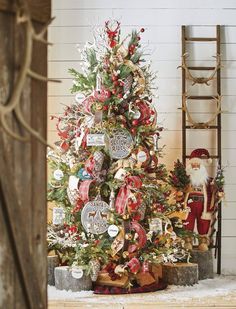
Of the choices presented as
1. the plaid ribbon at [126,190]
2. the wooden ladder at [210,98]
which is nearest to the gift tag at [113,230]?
the plaid ribbon at [126,190]

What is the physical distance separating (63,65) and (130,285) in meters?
2.28

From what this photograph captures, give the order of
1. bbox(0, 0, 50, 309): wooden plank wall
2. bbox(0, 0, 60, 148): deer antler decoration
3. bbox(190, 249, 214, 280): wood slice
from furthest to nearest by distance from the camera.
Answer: bbox(190, 249, 214, 280): wood slice
bbox(0, 0, 50, 309): wooden plank wall
bbox(0, 0, 60, 148): deer antler decoration

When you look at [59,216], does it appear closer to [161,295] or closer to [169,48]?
[161,295]

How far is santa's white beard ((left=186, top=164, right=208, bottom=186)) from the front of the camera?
19.2 ft

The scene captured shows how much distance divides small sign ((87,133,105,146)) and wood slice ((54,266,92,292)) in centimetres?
100

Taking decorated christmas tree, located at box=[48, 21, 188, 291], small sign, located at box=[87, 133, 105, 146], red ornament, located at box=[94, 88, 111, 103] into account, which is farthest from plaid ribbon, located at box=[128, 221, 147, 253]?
red ornament, located at box=[94, 88, 111, 103]

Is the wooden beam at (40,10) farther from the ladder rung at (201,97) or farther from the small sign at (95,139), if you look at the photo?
the ladder rung at (201,97)

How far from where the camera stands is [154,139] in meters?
5.47

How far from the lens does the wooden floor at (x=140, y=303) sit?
4.73 meters

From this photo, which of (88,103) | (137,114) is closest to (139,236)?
(137,114)

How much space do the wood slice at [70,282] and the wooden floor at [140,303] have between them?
0.23 metres

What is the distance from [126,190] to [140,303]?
2.86 ft

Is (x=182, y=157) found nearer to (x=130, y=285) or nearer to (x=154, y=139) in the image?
(x=154, y=139)

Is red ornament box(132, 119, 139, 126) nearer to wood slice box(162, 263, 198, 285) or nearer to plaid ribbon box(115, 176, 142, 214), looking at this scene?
plaid ribbon box(115, 176, 142, 214)
